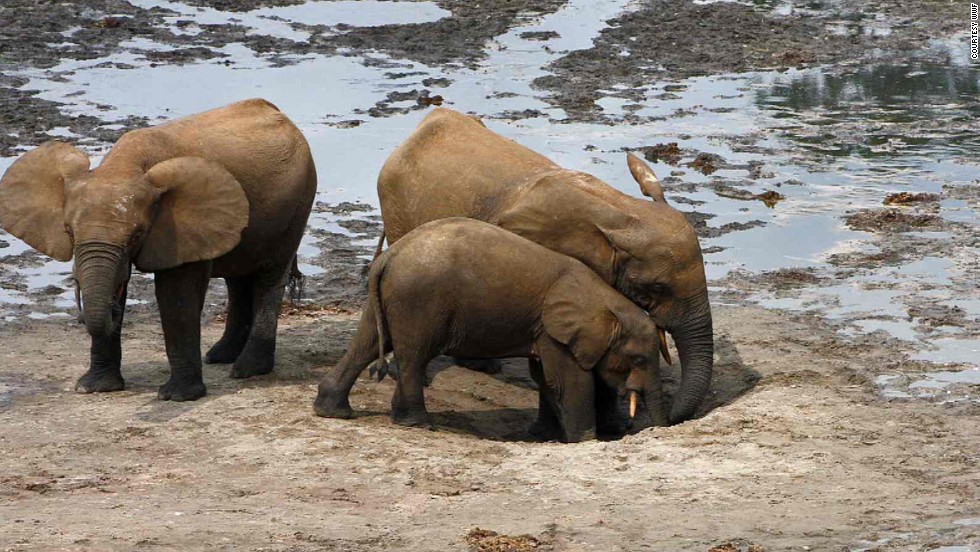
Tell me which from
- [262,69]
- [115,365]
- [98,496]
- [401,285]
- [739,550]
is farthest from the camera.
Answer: [262,69]

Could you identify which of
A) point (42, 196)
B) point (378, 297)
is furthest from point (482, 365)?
point (42, 196)

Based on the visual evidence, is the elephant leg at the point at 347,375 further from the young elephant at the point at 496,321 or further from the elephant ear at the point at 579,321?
the elephant ear at the point at 579,321

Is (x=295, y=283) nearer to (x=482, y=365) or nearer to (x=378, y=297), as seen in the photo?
(x=482, y=365)

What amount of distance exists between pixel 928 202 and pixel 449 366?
6013 millimetres

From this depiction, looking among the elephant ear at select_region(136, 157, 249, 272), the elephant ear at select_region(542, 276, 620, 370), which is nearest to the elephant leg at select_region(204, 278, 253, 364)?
the elephant ear at select_region(136, 157, 249, 272)

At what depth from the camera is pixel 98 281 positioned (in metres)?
10.2

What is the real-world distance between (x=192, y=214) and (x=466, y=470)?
8.68ft

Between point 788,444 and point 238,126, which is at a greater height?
point 238,126

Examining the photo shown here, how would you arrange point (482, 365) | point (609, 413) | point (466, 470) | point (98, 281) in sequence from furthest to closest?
1. point (482, 365)
2. point (609, 413)
3. point (98, 281)
4. point (466, 470)

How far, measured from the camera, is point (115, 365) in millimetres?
11312

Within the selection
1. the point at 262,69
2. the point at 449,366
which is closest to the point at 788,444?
the point at 449,366

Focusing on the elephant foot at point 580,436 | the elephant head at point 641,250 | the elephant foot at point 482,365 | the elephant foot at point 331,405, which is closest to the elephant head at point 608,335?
the elephant head at point 641,250

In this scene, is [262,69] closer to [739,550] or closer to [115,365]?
[115,365]

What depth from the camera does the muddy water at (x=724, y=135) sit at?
547 inches
